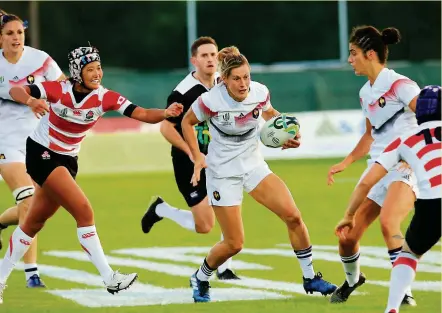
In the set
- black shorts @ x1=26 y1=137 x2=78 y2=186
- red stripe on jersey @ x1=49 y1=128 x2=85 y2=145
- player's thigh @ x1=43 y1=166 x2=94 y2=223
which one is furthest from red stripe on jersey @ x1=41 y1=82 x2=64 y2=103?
player's thigh @ x1=43 y1=166 x2=94 y2=223

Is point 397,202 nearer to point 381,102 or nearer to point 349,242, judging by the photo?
point 349,242

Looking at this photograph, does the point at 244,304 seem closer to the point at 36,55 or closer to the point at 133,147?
the point at 36,55

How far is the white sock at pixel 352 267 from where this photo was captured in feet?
33.0

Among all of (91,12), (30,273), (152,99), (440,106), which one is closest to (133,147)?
(152,99)

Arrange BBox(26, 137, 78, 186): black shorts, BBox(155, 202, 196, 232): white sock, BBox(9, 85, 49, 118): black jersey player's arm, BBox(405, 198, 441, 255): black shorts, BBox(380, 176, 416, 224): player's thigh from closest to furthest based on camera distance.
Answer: BBox(405, 198, 441, 255): black shorts → BBox(380, 176, 416, 224): player's thigh → BBox(9, 85, 49, 118): black jersey player's arm → BBox(26, 137, 78, 186): black shorts → BBox(155, 202, 196, 232): white sock

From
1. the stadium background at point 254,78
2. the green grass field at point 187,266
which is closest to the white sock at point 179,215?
the green grass field at point 187,266

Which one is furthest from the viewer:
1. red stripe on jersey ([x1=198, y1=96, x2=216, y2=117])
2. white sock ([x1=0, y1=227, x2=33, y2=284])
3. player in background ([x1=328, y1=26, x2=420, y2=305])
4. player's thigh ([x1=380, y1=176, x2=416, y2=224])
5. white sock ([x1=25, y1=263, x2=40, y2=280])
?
white sock ([x1=25, y1=263, x2=40, y2=280])

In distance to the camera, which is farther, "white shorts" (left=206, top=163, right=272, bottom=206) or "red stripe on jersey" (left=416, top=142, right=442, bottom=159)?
"white shorts" (left=206, top=163, right=272, bottom=206)

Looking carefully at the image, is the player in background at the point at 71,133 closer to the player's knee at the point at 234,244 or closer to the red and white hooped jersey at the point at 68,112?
the red and white hooped jersey at the point at 68,112

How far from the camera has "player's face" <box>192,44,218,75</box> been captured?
11.9 metres

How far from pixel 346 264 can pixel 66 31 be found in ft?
122

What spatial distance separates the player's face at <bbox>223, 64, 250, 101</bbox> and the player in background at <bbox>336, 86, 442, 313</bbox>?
200 centimetres

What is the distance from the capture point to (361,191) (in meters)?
8.51

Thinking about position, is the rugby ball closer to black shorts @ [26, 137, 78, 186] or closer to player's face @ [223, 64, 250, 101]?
player's face @ [223, 64, 250, 101]
